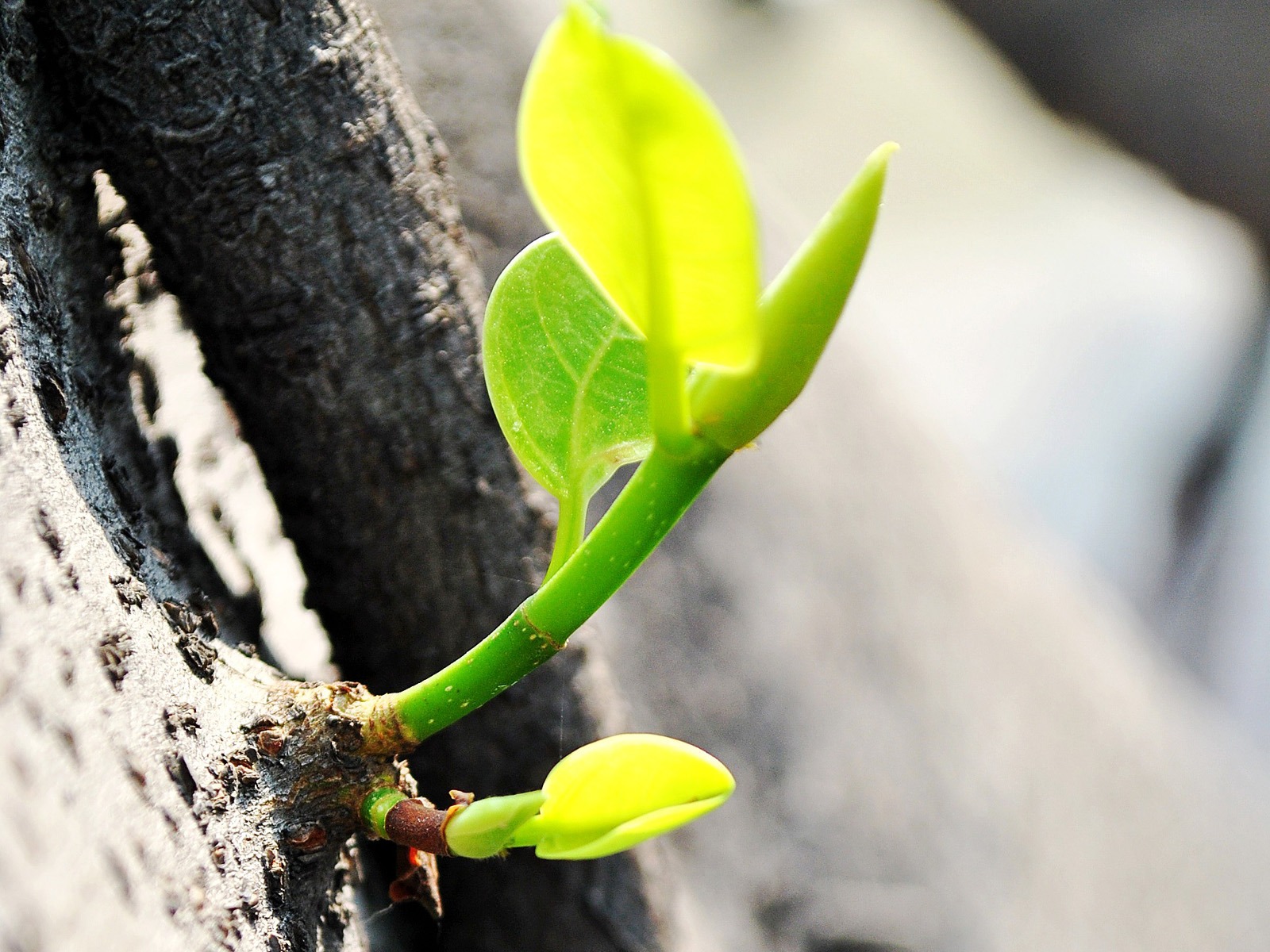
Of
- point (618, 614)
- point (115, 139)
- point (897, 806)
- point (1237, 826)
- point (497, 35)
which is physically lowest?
point (1237, 826)

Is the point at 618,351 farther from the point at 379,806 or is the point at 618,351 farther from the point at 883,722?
the point at 883,722

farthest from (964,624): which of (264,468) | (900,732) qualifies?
(264,468)

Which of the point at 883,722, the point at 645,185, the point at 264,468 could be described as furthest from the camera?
the point at 883,722

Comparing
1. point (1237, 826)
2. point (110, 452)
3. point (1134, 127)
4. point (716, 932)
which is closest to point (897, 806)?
point (716, 932)

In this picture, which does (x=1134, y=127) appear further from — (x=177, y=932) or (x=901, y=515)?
(x=177, y=932)

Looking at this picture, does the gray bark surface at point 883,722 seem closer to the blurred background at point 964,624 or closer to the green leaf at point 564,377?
the blurred background at point 964,624

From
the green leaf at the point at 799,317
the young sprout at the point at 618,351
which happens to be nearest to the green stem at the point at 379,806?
the young sprout at the point at 618,351
